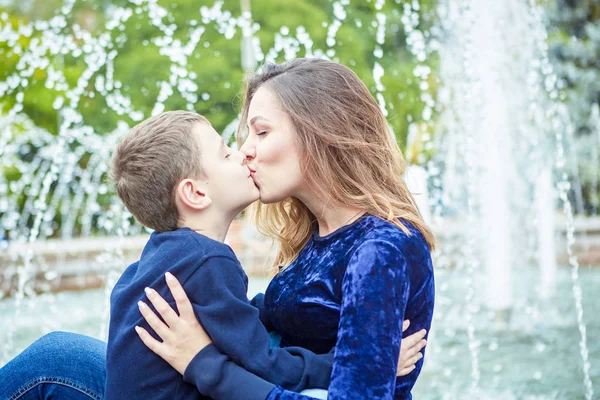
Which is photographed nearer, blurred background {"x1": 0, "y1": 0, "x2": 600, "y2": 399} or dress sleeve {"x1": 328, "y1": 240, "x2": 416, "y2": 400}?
dress sleeve {"x1": 328, "y1": 240, "x2": 416, "y2": 400}

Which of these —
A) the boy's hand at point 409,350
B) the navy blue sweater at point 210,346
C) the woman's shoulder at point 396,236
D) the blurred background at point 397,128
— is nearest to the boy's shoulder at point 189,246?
the navy blue sweater at point 210,346

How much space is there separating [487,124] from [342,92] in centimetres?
626

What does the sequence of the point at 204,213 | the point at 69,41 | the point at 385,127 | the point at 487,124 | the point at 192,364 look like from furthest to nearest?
the point at 69,41 → the point at 487,124 → the point at 385,127 → the point at 204,213 → the point at 192,364

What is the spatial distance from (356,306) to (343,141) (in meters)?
0.54

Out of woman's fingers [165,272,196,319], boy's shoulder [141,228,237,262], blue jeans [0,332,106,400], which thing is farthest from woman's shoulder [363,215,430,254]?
blue jeans [0,332,106,400]

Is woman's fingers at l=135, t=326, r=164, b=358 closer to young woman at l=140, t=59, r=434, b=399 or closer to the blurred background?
young woman at l=140, t=59, r=434, b=399

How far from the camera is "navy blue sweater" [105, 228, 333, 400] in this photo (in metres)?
1.85

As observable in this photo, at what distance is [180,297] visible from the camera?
187cm

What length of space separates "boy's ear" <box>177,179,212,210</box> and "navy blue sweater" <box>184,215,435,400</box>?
0.35 metres

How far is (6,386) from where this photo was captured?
7.02 ft

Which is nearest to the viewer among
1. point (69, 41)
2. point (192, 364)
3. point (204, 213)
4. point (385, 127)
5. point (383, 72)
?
point (192, 364)

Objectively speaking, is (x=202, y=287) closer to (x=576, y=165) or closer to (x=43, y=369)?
(x=43, y=369)

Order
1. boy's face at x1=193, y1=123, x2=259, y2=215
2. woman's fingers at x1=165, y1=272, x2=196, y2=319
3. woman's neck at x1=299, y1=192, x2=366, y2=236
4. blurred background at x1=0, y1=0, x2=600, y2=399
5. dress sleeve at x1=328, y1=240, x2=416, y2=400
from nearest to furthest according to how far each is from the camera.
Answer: dress sleeve at x1=328, y1=240, x2=416, y2=400 → woman's fingers at x1=165, y1=272, x2=196, y2=319 → boy's face at x1=193, y1=123, x2=259, y2=215 → woman's neck at x1=299, y1=192, x2=366, y2=236 → blurred background at x1=0, y1=0, x2=600, y2=399

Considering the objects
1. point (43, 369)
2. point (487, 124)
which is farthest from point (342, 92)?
point (487, 124)
